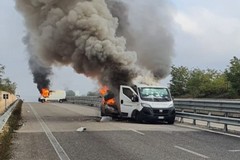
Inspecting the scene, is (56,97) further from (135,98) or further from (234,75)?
(135,98)

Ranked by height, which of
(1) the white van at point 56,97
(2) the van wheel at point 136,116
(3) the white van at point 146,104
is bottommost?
(2) the van wheel at point 136,116

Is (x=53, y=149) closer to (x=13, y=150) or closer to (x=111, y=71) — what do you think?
(x=13, y=150)

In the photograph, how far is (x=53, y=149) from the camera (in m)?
11.0

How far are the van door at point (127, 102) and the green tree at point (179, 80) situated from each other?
29858 millimetres

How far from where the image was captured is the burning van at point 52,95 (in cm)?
6744

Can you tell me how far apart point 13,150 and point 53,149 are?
1.07 metres

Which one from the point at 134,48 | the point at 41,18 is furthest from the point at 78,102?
the point at 41,18

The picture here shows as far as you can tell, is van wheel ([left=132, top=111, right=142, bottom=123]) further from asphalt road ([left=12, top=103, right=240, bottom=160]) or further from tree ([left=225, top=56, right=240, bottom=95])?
tree ([left=225, top=56, right=240, bottom=95])

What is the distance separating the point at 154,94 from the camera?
20.9 m

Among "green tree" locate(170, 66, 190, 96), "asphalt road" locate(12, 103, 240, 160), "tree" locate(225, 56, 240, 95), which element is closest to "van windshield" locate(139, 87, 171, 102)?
"asphalt road" locate(12, 103, 240, 160)

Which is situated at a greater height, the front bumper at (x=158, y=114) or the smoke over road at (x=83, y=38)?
the smoke over road at (x=83, y=38)

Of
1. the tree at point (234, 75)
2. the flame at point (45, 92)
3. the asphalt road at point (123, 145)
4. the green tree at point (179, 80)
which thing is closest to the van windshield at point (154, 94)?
the asphalt road at point (123, 145)

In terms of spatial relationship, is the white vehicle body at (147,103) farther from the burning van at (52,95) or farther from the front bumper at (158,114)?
the burning van at (52,95)

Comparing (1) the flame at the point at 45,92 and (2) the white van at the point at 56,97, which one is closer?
(1) the flame at the point at 45,92
